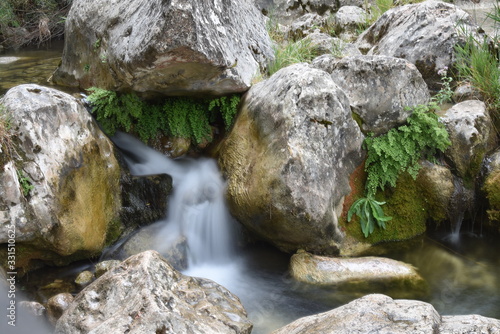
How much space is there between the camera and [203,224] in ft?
19.4

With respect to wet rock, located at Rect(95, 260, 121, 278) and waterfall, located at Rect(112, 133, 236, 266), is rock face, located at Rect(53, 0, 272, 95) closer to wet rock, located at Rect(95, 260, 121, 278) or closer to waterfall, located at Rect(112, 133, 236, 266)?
waterfall, located at Rect(112, 133, 236, 266)

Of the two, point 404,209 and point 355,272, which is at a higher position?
point 404,209

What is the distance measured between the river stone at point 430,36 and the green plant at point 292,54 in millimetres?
1207

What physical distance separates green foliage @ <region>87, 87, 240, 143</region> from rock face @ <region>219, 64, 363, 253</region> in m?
0.57

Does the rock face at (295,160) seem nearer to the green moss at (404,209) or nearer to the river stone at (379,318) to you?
the green moss at (404,209)

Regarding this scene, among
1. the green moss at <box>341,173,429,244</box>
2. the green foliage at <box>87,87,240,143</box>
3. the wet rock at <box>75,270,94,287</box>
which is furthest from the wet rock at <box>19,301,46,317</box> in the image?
the green moss at <box>341,173,429,244</box>

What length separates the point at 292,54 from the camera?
7766 millimetres

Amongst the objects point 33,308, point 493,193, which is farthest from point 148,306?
point 493,193

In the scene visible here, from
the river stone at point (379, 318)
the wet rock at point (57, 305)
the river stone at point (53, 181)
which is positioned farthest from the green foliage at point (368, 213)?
the wet rock at point (57, 305)

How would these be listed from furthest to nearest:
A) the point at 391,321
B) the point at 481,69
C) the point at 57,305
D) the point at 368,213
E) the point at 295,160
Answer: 1. the point at 481,69
2. the point at 368,213
3. the point at 295,160
4. the point at 57,305
5. the point at 391,321

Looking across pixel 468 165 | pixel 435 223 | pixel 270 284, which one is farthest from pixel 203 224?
pixel 468 165

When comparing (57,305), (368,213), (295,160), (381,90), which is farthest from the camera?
(381,90)

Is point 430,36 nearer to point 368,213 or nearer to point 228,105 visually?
point 368,213

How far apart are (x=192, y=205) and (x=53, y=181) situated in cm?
176
